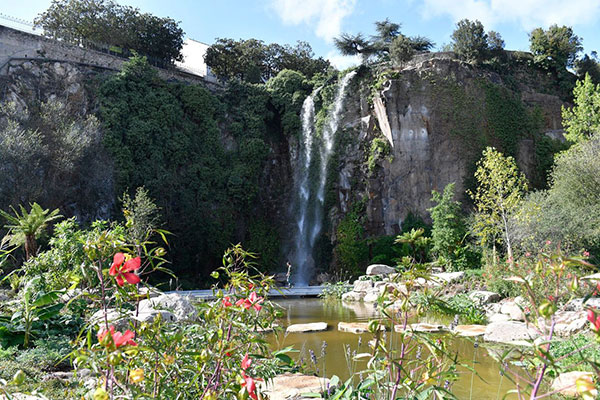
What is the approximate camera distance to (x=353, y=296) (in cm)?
1359

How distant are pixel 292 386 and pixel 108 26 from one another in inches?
1007

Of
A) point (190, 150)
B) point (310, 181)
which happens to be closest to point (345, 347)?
point (310, 181)

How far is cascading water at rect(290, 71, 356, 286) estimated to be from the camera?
20750mm

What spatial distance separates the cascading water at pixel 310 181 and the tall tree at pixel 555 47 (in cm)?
1041

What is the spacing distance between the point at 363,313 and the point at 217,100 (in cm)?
1525

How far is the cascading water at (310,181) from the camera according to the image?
20750 millimetres

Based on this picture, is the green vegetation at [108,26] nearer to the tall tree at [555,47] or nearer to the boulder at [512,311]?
the tall tree at [555,47]

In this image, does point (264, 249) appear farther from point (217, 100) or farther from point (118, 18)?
point (118, 18)

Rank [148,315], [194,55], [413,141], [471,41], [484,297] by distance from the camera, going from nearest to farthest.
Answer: [148,315], [484,297], [413,141], [471,41], [194,55]

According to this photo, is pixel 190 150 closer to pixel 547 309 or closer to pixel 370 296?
pixel 370 296

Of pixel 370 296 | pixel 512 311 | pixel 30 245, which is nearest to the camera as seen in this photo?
pixel 512 311

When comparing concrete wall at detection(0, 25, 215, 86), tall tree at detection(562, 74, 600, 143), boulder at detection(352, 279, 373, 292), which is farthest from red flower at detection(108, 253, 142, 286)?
concrete wall at detection(0, 25, 215, 86)

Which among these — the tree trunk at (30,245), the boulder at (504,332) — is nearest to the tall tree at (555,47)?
the boulder at (504,332)

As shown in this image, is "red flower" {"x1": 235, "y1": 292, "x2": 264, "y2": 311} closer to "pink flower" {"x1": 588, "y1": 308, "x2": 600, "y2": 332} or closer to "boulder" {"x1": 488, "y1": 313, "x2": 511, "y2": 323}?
"pink flower" {"x1": 588, "y1": 308, "x2": 600, "y2": 332}
